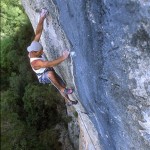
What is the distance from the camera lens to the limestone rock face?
4875mm

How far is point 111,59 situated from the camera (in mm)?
5438

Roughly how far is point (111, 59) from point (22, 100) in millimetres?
10842

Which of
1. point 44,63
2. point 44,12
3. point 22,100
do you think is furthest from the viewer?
point 22,100

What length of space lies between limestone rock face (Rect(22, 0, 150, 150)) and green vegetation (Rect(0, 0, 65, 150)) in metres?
6.49

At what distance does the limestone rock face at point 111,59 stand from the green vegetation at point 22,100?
6494 millimetres

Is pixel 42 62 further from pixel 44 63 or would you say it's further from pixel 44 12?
pixel 44 12

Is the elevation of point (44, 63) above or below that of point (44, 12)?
below

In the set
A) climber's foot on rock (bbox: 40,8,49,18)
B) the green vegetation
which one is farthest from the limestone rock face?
the green vegetation

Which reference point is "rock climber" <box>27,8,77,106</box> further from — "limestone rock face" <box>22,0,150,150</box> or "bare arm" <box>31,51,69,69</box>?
"limestone rock face" <box>22,0,150,150</box>

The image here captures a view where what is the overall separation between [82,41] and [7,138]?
→ 8.58 m

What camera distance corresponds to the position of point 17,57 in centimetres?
1742

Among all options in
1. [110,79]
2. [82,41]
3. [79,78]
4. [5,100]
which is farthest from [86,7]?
[5,100]

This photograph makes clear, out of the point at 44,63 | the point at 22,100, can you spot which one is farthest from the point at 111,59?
the point at 22,100

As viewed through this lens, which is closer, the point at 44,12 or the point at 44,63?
the point at 44,63
